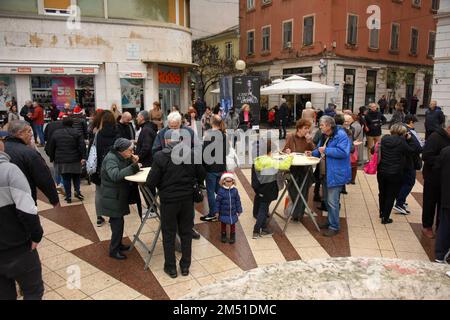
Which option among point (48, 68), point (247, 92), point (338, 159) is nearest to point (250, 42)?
point (247, 92)

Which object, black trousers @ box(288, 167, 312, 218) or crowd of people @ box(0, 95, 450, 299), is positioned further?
black trousers @ box(288, 167, 312, 218)

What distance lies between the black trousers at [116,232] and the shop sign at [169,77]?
13.5 metres

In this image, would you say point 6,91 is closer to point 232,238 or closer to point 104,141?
point 104,141

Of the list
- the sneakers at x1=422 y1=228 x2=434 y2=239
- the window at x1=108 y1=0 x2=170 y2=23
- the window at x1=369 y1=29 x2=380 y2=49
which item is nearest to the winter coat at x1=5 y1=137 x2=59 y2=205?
the sneakers at x1=422 y1=228 x2=434 y2=239

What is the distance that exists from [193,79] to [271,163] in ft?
101

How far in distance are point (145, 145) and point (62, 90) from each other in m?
10.8

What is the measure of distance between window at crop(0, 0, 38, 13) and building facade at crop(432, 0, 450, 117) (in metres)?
17.0

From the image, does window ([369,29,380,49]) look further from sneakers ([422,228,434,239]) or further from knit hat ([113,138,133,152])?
knit hat ([113,138,133,152])

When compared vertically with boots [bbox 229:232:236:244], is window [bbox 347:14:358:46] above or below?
above

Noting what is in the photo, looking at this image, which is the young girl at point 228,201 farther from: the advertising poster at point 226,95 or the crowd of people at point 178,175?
the advertising poster at point 226,95

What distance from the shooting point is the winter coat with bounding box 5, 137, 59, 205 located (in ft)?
12.1

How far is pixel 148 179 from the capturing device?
4.02 m

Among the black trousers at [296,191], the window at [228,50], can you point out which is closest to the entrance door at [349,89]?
the window at [228,50]
